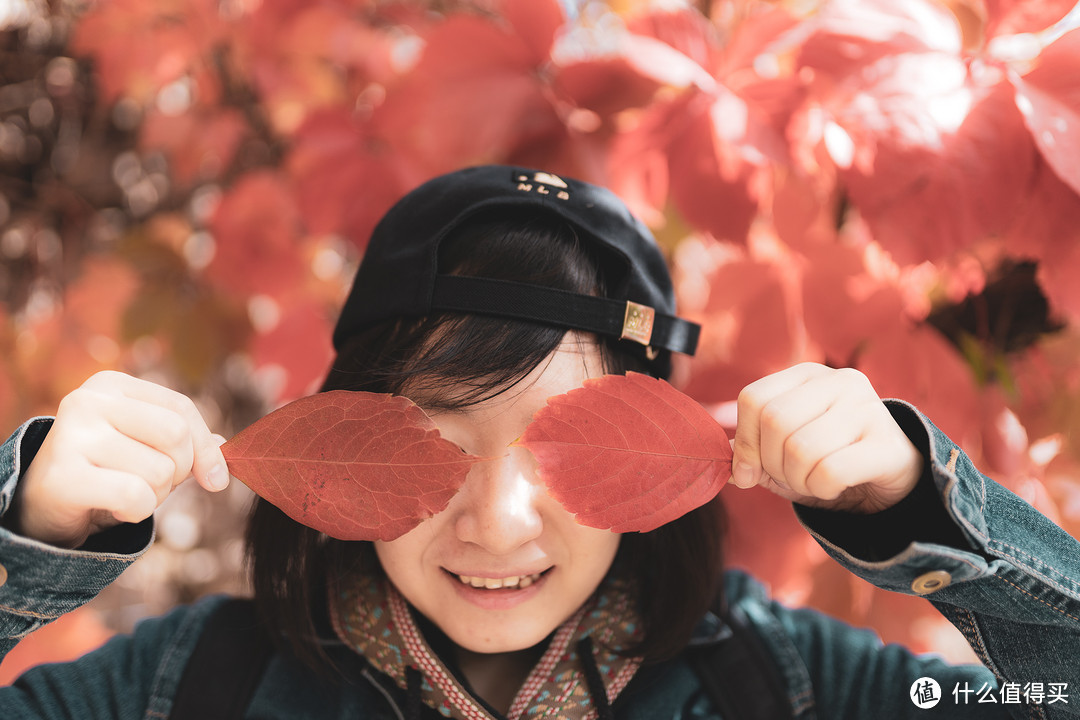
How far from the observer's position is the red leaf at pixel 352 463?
492 millimetres

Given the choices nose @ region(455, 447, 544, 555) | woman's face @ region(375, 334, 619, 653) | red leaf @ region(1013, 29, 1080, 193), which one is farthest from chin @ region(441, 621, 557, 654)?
red leaf @ region(1013, 29, 1080, 193)

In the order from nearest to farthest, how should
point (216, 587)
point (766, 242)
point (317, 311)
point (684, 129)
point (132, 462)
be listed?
1. point (132, 462)
2. point (684, 129)
3. point (766, 242)
4. point (317, 311)
5. point (216, 587)

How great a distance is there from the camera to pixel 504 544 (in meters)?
0.55

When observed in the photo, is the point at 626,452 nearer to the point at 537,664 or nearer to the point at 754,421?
the point at 754,421

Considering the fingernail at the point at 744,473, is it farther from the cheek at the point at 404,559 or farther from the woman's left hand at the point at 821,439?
the cheek at the point at 404,559

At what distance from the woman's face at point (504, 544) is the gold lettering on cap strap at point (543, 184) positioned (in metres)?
0.15

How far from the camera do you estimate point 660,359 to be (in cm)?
71

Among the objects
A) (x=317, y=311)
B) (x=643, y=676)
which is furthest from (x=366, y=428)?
(x=317, y=311)

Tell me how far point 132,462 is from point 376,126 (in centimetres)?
50

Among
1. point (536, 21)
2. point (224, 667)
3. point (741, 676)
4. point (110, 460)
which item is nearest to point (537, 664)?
point (741, 676)

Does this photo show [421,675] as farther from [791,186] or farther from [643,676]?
[791,186]

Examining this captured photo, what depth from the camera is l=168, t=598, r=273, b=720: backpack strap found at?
705mm

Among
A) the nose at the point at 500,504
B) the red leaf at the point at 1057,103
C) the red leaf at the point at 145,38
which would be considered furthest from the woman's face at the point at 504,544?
the red leaf at the point at 145,38

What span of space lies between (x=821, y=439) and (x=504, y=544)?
237 millimetres
